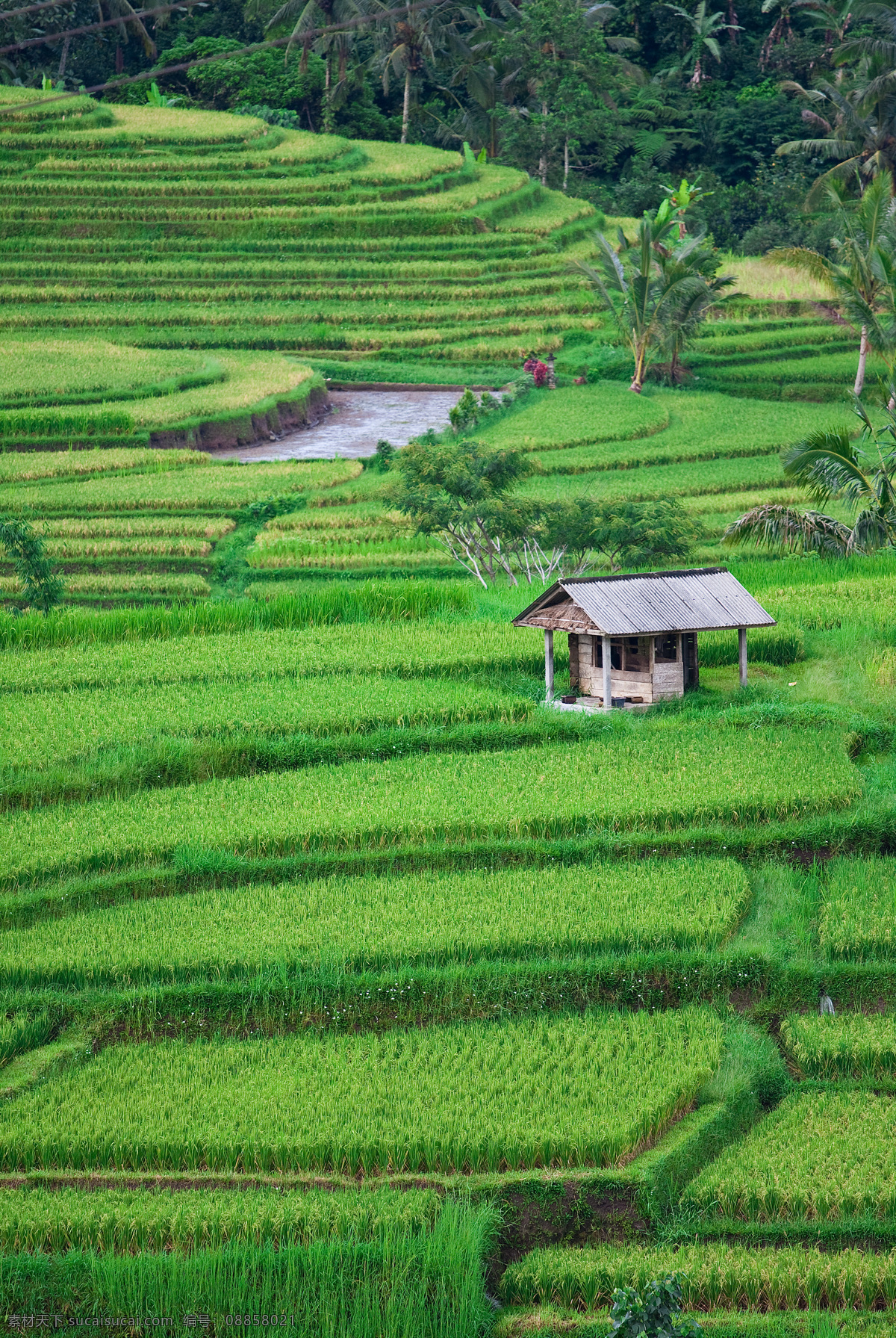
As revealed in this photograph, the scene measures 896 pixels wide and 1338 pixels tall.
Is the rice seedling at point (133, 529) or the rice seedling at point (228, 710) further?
the rice seedling at point (133, 529)

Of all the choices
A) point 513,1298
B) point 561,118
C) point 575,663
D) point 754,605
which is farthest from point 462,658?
point 561,118

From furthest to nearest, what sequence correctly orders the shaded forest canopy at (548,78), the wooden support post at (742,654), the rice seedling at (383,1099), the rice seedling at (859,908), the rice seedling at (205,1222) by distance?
the shaded forest canopy at (548,78) < the wooden support post at (742,654) < the rice seedling at (859,908) < the rice seedling at (383,1099) < the rice seedling at (205,1222)

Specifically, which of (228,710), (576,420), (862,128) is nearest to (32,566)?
(228,710)

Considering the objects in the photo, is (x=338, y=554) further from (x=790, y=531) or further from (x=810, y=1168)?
(x=810, y=1168)

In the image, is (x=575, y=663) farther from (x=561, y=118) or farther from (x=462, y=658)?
(x=561, y=118)

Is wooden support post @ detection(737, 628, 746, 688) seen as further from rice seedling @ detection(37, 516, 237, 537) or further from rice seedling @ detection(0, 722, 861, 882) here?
rice seedling @ detection(37, 516, 237, 537)

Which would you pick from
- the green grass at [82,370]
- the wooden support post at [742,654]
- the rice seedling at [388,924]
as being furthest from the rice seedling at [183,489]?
the rice seedling at [388,924]

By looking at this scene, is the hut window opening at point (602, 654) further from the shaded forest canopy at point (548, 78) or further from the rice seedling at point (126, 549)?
the shaded forest canopy at point (548, 78)

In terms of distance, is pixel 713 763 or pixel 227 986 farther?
pixel 713 763
